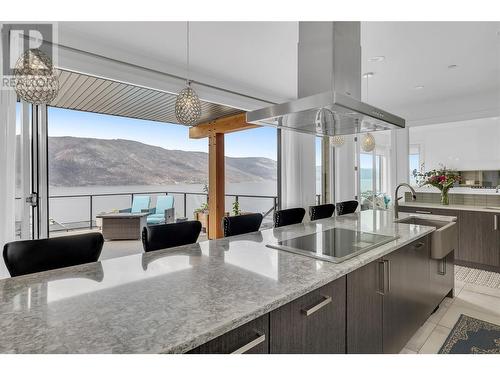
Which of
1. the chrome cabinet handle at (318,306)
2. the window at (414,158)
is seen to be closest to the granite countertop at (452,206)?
the window at (414,158)

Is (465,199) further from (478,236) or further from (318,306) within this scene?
(318,306)

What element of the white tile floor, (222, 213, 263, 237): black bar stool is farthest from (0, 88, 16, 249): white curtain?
the white tile floor

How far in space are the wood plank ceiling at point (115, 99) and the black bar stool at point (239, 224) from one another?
2115 mm

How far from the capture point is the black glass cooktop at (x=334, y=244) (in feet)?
5.00

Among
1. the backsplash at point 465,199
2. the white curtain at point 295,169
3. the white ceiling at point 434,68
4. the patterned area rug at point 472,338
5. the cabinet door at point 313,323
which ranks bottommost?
the patterned area rug at point 472,338

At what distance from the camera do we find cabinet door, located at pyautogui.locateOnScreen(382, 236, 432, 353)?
5.70 feet

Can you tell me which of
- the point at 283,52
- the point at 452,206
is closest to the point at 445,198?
the point at 452,206

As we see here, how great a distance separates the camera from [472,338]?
2227 millimetres

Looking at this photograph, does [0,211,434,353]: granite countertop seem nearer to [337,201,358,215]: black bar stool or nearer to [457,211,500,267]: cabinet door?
[337,201,358,215]: black bar stool

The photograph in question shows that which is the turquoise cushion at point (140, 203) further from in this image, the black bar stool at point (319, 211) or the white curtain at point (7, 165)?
the black bar stool at point (319, 211)

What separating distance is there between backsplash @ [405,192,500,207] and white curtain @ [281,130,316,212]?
1.74 m

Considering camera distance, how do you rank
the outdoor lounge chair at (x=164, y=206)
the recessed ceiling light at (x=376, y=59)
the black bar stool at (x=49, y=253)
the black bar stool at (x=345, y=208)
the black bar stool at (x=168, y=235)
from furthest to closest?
the outdoor lounge chair at (x=164, y=206), the black bar stool at (x=345, y=208), the recessed ceiling light at (x=376, y=59), the black bar stool at (x=168, y=235), the black bar stool at (x=49, y=253)

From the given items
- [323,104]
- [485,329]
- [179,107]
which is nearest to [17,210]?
[179,107]

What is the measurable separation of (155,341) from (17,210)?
2.53 m
